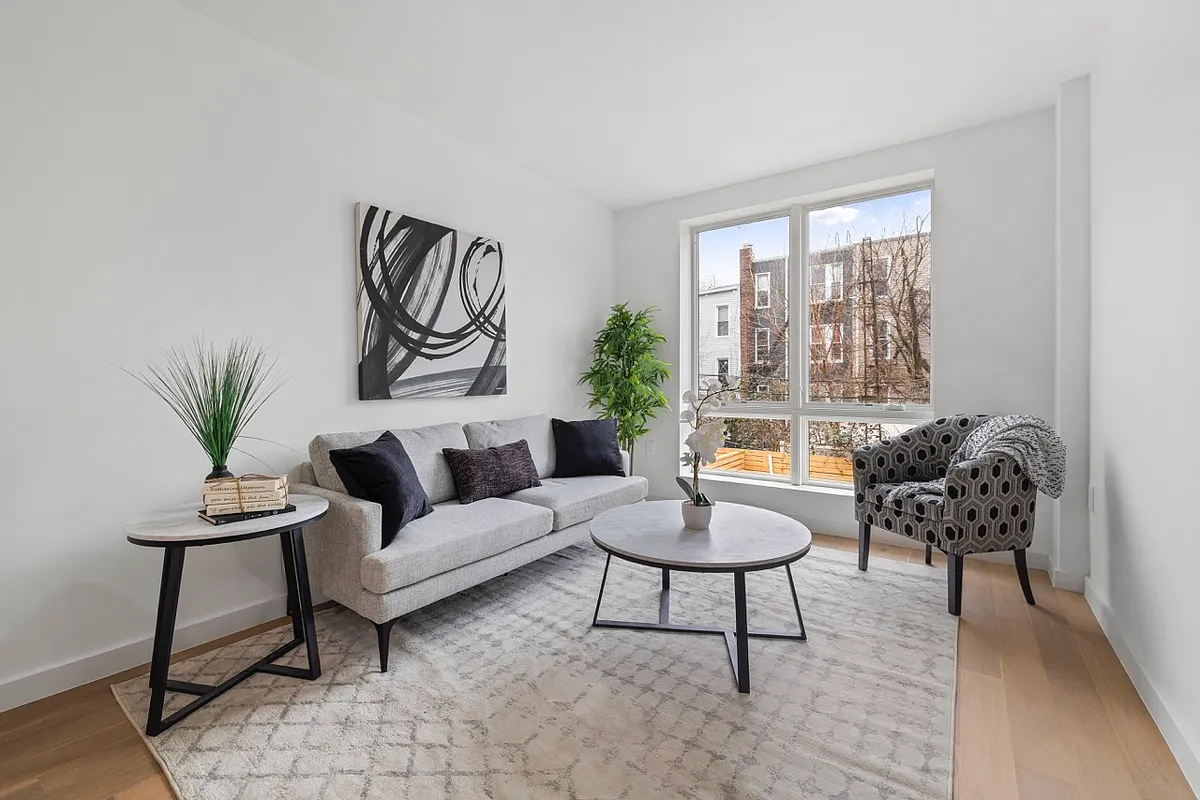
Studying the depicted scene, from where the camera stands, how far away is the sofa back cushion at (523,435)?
137 inches

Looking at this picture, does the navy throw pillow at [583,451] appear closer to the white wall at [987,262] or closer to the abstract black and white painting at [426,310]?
the abstract black and white painting at [426,310]

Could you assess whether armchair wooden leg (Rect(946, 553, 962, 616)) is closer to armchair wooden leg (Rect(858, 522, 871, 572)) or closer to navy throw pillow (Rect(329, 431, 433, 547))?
armchair wooden leg (Rect(858, 522, 871, 572))

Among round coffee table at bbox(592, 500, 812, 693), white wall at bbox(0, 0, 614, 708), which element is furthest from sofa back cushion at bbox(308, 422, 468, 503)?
round coffee table at bbox(592, 500, 812, 693)

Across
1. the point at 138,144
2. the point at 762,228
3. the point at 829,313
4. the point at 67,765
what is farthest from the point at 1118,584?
the point at 138,144

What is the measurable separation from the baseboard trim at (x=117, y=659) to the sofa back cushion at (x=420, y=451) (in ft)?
2.23

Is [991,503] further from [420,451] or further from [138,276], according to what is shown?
[138,276]

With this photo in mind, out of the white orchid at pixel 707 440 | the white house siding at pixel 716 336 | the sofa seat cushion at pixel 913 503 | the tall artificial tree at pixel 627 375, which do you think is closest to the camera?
the white orchid at pixel 707 440

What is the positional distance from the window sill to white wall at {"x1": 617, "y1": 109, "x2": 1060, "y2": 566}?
59mm

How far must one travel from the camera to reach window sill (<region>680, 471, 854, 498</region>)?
4.12 m

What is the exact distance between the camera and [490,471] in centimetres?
319

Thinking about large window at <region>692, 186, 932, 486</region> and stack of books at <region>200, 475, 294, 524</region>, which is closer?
stack of books at <region>200, 475, 294, 524</region>

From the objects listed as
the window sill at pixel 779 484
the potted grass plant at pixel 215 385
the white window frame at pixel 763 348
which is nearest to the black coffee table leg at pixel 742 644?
the potted grass plant at pixel 215 385

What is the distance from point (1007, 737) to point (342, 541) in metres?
2.51

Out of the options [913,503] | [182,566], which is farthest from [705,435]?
[182,566]
